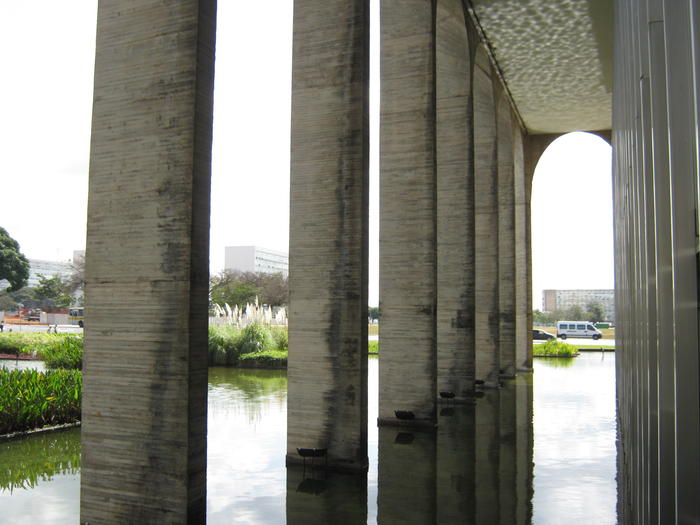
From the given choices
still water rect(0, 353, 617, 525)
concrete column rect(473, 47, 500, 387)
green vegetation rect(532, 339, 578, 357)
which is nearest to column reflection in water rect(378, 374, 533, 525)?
still water rect(0, 353, 617, 525)

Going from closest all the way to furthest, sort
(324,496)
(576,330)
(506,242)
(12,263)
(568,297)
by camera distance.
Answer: (324,496) < (506,242) < (12,263) < (576,330) < (568,297)

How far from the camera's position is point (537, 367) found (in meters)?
24.2

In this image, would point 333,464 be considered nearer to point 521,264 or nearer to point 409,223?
point 409,223

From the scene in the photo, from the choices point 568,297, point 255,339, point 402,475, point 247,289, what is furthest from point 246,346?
point 568,297

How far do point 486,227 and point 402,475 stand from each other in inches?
433

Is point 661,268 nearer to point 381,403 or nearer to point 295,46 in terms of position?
point 295,46

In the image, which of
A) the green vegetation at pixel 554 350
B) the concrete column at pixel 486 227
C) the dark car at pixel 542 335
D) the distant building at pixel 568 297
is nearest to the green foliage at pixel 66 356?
the concrete column at pixel 486 227

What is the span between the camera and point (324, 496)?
7164mm

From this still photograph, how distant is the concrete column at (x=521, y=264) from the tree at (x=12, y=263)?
102 feet

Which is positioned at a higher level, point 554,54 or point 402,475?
point 554,54

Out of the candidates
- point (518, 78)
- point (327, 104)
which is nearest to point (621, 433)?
point (327, 104)

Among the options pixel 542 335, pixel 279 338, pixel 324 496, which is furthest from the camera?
pixel 542 335

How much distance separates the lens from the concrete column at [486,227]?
57.1 ft

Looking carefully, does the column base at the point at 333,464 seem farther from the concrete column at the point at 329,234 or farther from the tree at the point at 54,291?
the tree at the point at 54,291
